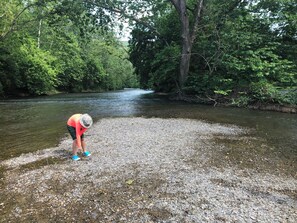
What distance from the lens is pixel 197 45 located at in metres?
23.7

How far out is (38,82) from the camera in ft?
104

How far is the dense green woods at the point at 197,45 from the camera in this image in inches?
742

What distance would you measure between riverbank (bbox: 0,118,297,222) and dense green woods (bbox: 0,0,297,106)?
12209mm

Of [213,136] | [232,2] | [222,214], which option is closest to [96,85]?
[232,2]

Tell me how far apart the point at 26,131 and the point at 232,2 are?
798 inches

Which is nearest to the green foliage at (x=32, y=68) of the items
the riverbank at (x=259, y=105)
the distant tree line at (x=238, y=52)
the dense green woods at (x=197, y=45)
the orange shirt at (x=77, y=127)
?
the dense green woods at (x=197, y=45)

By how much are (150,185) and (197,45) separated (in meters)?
20.8

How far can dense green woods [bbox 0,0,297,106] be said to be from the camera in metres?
18.9

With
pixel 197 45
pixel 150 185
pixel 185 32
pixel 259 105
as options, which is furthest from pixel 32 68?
pixel 150 185

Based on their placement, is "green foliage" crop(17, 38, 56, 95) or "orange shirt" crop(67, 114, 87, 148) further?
"green foliage" crop(17, 38, 56, 95)

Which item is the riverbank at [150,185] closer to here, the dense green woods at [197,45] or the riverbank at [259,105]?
the riverbank at [259,105]

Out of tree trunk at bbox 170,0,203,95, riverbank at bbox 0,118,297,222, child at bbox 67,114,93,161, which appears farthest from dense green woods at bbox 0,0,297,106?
child at bbox 67,114,93,161

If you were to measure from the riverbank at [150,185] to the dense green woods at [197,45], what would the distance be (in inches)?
481

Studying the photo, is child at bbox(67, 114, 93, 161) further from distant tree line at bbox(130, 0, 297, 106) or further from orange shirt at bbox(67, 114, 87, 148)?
distant tree line at bbox(130, 0, 297, 106)
